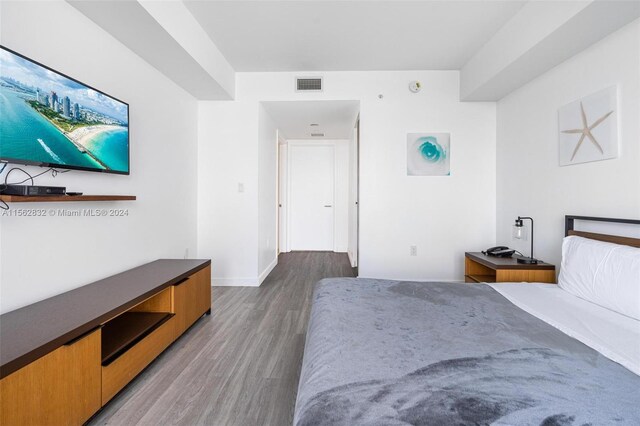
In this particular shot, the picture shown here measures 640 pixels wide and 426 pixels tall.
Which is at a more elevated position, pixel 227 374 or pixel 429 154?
pixel 429 154

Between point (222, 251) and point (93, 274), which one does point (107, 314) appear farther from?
point (222, 251)

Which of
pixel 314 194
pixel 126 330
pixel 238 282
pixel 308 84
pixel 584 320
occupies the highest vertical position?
pixel 308 84

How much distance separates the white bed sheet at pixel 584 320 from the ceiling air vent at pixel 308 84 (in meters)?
2.82

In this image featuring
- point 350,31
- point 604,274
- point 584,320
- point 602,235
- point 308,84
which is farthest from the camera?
point 308,84

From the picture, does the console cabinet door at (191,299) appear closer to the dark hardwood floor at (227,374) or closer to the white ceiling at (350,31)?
the dark hardwood floor at (227,374)

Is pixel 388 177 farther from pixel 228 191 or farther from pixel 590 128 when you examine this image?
pixel 228 191

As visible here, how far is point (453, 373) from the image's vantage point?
90 cm

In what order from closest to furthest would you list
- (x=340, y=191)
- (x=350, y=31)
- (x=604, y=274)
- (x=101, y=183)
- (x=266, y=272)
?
(x=604, y=274) < (x=101, y=183) < (x=350, y=31) < (x=266, y=272) < (x=340, y=191)

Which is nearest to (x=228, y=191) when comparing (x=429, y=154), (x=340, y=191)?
(x=429, y=154)

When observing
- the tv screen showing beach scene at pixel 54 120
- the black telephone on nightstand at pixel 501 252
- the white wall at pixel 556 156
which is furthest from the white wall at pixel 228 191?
the white wall at pixel 556 156

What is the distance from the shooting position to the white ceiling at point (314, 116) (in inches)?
144

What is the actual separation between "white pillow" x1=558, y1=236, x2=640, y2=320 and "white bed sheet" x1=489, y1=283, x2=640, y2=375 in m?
0.04

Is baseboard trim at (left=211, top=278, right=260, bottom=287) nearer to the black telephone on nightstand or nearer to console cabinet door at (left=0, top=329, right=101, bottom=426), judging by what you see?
console cabinet door at (left=0, top=329, right=101, bottom=426)

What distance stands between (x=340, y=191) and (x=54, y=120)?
4714 millimetres
